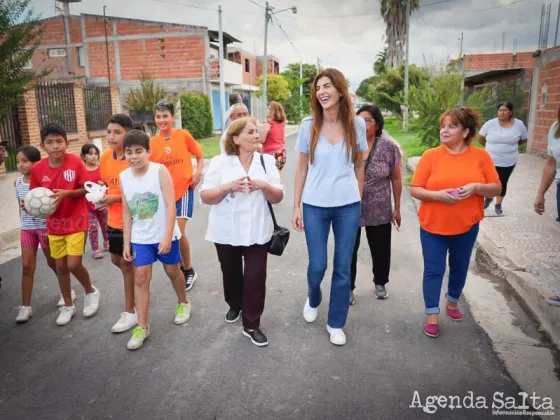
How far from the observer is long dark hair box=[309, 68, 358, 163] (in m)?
3.51

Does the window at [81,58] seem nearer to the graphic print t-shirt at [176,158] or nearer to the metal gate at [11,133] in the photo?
the metal gate at [11,133]

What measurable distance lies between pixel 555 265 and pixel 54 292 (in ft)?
17.9

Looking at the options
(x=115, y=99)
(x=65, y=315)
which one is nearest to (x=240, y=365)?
(x=65, y=315)

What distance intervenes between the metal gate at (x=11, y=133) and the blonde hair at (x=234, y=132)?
11.3m

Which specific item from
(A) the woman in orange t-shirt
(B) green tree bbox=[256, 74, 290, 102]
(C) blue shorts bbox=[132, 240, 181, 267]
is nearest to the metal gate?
(C) blue shorts bbox=[132, 240, 181, 267]

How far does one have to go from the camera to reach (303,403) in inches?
115

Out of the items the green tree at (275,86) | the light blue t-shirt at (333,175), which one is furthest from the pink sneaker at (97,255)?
the green tree at (275,86)

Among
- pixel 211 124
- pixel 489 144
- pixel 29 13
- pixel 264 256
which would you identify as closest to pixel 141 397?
pixel 264 256

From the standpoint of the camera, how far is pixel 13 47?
904 cm

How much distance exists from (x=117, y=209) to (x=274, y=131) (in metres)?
4.77

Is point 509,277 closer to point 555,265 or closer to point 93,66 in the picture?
point 555,265

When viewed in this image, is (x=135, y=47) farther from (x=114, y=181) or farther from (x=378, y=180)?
(x=378, y=180)

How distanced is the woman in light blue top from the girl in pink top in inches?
182

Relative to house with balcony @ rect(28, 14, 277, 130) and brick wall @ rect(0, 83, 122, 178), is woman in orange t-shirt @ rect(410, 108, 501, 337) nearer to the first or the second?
brick wall @ rect(0, 83, 122, 178)
